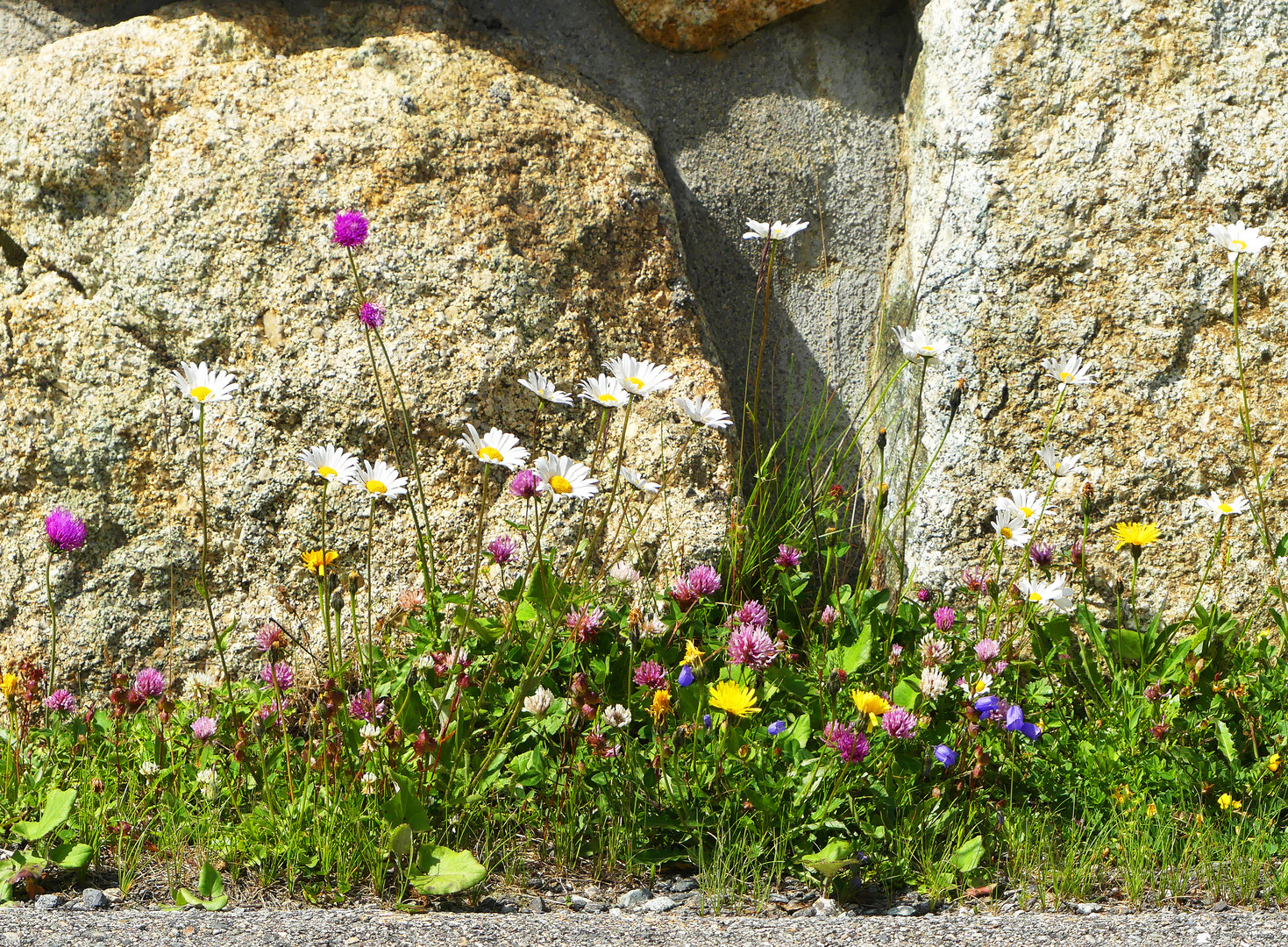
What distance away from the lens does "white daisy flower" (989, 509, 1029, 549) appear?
254 cm

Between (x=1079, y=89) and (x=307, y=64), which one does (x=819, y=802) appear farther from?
(x=307, y=64)

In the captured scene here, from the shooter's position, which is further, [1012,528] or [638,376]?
[1012,528]

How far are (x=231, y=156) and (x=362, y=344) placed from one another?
2.43 feet

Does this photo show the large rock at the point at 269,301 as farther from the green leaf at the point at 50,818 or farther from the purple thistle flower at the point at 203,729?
the green leaf at the point at 50,818

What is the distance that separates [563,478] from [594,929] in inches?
32.6

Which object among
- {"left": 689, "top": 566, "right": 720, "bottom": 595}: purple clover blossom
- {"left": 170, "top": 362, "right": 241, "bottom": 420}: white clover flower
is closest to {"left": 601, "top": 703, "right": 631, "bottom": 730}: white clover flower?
{"left": 689, "top": 566, "right": 720, "bottom": 595}: purple clover blossom

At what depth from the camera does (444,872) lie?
1.97 metres

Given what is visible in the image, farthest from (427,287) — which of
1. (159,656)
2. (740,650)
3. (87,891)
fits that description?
(87,891)

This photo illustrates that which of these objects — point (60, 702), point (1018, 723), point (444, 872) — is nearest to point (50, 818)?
point (60, 702)

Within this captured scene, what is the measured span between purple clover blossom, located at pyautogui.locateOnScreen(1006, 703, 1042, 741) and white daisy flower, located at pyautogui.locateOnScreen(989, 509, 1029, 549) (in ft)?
1.61

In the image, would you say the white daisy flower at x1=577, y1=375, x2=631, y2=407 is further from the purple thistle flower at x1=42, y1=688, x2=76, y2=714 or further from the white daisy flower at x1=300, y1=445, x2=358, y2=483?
the purple thistle flower at x1=42, y1=688, x2=76, y2=714

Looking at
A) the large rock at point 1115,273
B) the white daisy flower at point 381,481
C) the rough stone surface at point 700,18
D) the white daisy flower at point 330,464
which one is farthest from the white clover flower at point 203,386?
the rough stone surface at point 700,18

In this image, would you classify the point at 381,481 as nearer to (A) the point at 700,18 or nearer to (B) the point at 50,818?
(B) the point at 50,818

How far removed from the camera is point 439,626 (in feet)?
8.27
